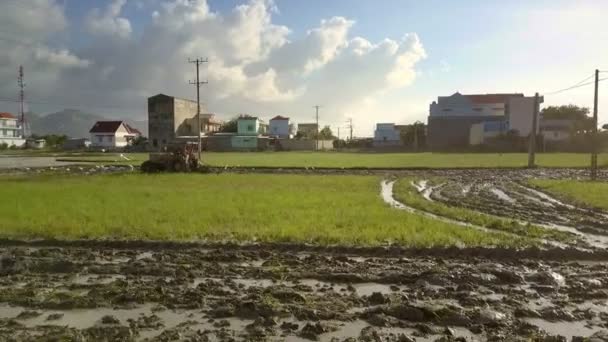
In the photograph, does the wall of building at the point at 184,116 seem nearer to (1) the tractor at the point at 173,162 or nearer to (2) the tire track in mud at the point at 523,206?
(1) the tractor at the point at 173,162

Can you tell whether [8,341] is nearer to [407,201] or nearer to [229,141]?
[407,201]

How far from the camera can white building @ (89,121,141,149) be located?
10381cm

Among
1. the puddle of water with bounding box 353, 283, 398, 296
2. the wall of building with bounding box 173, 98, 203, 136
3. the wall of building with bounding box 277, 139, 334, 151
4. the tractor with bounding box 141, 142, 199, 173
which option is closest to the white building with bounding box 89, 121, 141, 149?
the wall of building with bounding box 173, 98, 203, 136

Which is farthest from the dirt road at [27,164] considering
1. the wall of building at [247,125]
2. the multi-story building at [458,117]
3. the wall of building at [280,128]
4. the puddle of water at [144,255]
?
the wall of building at [280,128]

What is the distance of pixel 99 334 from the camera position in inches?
220

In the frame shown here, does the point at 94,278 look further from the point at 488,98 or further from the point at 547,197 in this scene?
the point at 488,98

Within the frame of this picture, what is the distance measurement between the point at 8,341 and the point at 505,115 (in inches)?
3546

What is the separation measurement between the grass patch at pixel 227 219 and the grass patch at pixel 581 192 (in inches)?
286

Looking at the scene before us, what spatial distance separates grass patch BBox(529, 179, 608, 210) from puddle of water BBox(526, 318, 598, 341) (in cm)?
1211

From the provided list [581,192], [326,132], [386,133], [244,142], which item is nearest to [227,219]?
[581,192]

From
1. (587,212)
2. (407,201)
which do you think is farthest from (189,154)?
(587,212)

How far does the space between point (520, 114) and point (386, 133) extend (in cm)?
3578

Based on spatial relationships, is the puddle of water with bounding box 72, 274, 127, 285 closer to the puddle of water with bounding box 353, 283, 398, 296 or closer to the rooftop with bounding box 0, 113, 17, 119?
the puddle of water with bounding box 353, 283, 398, 296

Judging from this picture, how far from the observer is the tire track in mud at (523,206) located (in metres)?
12.9
